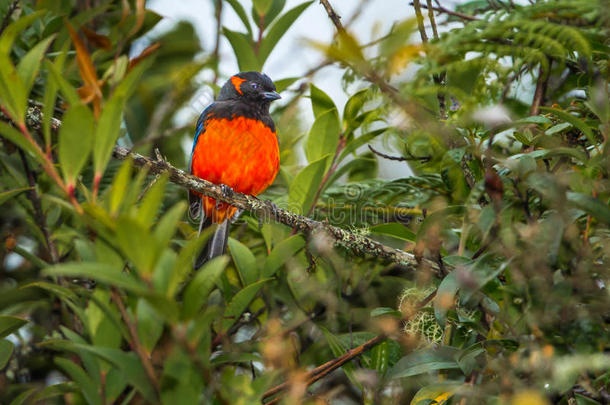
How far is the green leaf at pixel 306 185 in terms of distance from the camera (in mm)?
2586

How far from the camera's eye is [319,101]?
2.85m

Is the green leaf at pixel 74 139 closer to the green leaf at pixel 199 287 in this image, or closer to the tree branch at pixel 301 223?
the green leaf at pixel 199 287

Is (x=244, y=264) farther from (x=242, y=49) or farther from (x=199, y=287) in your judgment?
(x=199, y=287)

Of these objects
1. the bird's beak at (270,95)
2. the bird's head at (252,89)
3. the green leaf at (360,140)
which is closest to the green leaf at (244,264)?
the green leaf at (360,140)

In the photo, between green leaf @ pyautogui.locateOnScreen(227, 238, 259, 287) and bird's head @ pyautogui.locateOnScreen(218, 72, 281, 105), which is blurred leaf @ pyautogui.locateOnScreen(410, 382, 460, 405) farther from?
bird's head @ pyautogui.locateOnScreen(218, 72, 281, 105)

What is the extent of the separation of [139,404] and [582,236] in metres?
1.49

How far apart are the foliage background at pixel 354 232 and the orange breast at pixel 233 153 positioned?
0.68 ft

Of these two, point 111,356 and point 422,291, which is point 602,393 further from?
point 111,356

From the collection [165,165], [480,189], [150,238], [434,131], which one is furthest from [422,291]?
[150,238]

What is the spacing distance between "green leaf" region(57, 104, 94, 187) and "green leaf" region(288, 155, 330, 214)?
141 centimetres

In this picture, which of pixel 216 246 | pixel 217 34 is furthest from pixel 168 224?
pixel 217 34

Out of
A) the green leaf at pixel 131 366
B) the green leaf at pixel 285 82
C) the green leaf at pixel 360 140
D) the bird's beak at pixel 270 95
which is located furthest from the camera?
the bird's beak at pixel 270 95

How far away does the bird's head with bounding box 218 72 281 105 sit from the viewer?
3.58m

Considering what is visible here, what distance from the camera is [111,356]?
1.20 meters
